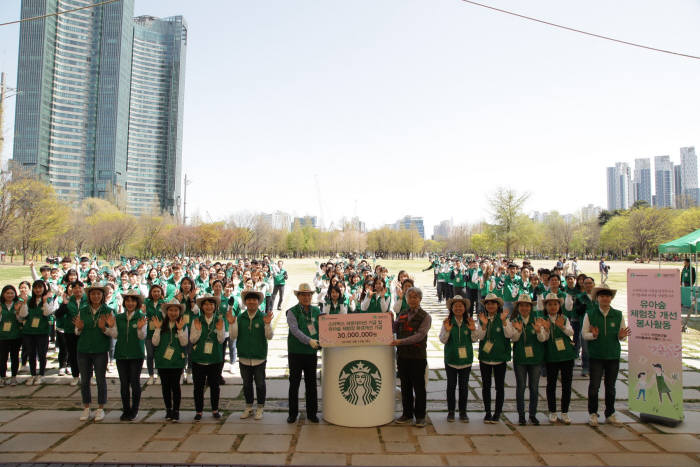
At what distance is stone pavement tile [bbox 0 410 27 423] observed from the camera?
5230mm

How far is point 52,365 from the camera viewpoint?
7957 millimetres

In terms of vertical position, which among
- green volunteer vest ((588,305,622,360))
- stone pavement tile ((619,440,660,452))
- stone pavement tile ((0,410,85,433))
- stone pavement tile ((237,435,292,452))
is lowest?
stone pavement tile ((0,410,85,433))

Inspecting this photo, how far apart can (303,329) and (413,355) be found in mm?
1442

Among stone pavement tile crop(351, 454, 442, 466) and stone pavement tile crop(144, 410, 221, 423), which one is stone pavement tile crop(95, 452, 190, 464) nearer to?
stone pavement tile crop(144, 410, 221, 423)

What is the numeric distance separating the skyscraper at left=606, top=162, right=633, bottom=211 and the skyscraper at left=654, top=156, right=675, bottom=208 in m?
10.0

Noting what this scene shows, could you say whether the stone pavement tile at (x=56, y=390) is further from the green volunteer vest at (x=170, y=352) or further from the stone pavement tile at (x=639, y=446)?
the stone pavement tile at (x=639, y=446)

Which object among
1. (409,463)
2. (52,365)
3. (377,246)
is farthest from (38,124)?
(409,463)

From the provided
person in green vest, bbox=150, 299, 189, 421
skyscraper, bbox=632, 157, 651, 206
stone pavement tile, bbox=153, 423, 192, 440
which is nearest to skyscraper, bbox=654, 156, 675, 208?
skyscraper, bbox=632, 157, 651, 206

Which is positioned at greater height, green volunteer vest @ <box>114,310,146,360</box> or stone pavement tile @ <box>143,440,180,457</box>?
green volunteer vest @ <box>114,310,146,360</box>

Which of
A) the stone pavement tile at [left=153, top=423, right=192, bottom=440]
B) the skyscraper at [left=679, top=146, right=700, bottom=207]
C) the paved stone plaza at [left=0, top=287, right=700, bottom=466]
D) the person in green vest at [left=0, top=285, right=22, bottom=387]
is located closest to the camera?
the paved stone plaza at [left=0, top=287, right=700, bottom=466]

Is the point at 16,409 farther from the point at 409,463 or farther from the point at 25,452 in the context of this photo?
the point at 409,463

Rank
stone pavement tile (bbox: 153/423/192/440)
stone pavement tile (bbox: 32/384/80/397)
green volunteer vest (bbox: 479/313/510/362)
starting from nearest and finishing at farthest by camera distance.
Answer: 1. stone pavement tile (bbox: 153/423/192/440)
2. green volunteer vest (bbox: 479/313/510/362)
3. stone pavement tile (bbox: 32/384/80/397)

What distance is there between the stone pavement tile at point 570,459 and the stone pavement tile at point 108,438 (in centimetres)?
428

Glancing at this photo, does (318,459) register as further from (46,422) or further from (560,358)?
(46,422)
